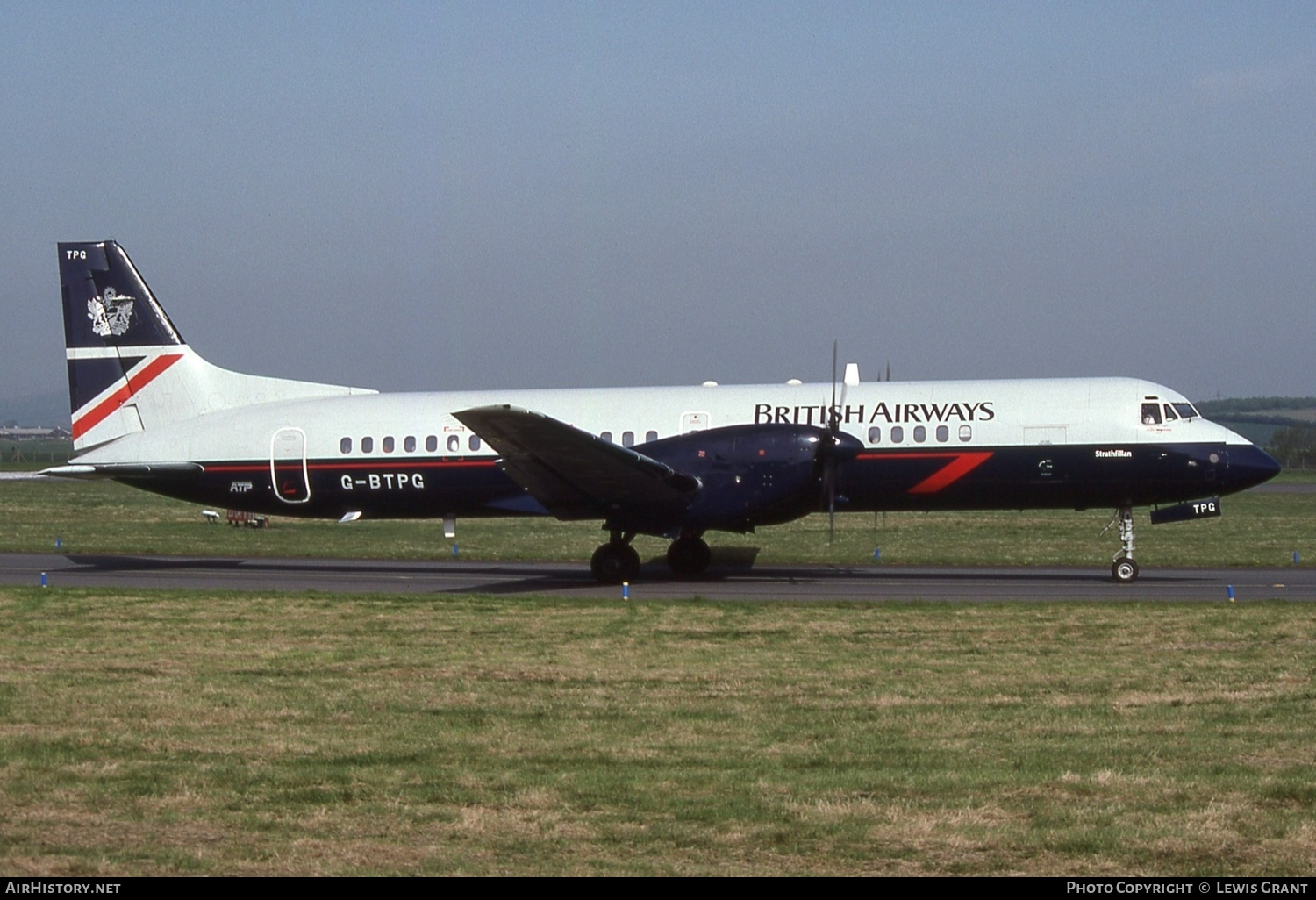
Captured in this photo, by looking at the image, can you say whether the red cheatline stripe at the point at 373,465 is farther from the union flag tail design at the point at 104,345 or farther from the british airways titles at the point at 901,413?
the british airways titles at the point at 901,413

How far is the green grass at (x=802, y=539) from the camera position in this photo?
96.9 feet

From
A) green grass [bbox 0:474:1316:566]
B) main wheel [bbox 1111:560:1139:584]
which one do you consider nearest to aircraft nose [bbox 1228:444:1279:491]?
main wheel [bbox 1111:560:1139:584]

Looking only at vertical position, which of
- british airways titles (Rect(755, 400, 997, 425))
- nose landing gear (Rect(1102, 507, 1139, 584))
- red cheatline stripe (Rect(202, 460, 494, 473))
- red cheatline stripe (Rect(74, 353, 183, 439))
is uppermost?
red cheatline stripe (Rect(74, 353, 183, 439))

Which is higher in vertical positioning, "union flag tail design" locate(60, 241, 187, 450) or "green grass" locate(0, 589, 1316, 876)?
"union flag tail design" locate(60, 241, 187, 450)

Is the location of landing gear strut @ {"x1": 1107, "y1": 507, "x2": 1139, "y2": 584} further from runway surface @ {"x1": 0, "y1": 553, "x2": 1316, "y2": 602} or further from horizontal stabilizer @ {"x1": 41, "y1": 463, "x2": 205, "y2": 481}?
horizontal stabilizer @ {"x1": 41, "y1": 463, "x2": 205, "y2": 481}

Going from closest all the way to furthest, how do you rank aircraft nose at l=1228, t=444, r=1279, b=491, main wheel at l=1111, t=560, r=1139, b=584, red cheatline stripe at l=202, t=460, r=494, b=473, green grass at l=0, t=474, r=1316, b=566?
aircraft nose at l=1228, t=444, r=1279, b=491 < main wheel at l=1111, t=560, r=1139, b=584 < red cheatline stripe at l=202, t=460, r=494, b=473 < green grass at l=0, t=474, r=1316, b=566

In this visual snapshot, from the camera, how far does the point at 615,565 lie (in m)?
23.0

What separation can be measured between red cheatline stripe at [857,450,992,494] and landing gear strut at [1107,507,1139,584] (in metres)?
2.69

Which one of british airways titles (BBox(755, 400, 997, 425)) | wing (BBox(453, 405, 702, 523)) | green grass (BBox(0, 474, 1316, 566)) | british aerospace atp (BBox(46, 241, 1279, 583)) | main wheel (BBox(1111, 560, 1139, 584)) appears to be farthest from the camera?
green grass (BBox(0, 474, 1316, 566))

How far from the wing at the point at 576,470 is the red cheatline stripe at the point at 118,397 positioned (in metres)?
8.79

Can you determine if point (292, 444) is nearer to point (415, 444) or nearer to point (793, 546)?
point (415, 444)

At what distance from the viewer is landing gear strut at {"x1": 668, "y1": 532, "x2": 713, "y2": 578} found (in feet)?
79.0

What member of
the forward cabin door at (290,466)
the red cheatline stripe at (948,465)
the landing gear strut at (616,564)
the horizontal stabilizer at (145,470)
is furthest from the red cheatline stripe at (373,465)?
the red cheatline stripe at (948,465)

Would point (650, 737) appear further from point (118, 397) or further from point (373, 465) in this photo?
point (118, 397)
